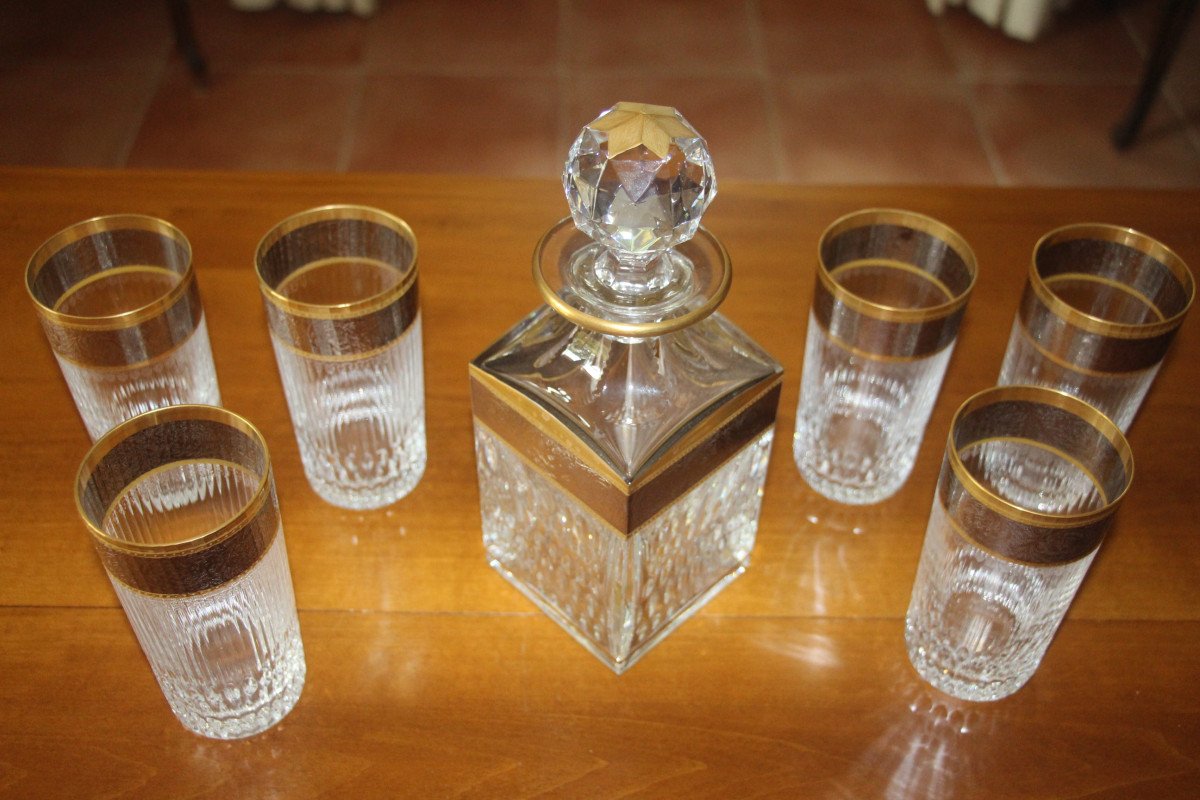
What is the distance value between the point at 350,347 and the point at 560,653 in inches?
8.4

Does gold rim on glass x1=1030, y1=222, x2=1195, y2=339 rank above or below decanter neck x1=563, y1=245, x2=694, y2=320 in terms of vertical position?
below

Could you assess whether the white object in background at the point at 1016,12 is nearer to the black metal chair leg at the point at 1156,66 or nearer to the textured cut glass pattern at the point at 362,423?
the black metal chair leg at the point at 1156,66

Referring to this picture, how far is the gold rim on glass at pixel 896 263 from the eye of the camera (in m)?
0.70

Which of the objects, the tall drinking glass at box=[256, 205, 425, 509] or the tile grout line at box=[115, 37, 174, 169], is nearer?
the tall drinking glass at box=[256, 205, 425, 509]

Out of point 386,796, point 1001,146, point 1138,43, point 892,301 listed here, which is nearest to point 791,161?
point 1001,146

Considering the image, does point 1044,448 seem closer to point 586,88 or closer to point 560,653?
point 560,653

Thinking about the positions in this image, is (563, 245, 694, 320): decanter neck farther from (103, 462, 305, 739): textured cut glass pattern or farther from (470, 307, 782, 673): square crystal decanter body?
(103, 462, 305, 739): textured cut glass pattern

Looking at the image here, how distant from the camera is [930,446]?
2.71 ft

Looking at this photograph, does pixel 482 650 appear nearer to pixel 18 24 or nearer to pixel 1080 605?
pixel 1080 605

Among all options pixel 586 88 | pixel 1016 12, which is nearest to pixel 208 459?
pixel 586 88

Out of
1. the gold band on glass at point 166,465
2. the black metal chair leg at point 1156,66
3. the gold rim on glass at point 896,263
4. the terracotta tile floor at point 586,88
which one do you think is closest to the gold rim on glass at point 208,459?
the gold band on glass at point 166,465

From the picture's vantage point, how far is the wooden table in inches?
25.6

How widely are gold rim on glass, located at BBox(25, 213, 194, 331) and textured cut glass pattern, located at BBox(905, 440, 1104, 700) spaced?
17.6 inches

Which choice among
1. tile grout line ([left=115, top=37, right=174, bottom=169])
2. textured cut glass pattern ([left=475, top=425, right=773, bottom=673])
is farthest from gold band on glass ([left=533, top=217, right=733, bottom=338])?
tile grout line ([left=115, top=37, right=174, bottom=169])
